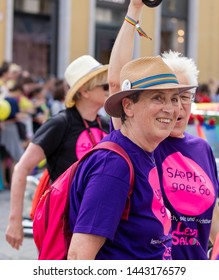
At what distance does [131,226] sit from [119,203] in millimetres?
121

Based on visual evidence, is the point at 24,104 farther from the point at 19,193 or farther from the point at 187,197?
the point at 187,197

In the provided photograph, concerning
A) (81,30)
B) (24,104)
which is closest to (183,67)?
(24,104)

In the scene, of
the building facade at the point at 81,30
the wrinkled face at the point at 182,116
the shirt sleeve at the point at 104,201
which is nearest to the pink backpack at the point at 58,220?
the shirt sleeve at the point at 104,201

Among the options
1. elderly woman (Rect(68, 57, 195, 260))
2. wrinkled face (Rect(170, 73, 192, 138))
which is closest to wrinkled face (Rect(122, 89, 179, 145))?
elderly woman (Rect(68, 57, 195, 260))

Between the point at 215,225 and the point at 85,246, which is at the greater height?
the point at 85,246

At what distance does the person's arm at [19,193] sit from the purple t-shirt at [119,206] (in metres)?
1.32

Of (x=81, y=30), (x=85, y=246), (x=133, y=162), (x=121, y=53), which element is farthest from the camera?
(x=81, y=30)

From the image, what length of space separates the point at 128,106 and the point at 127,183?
13.6 inches

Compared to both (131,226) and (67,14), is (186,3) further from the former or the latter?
(131,226)

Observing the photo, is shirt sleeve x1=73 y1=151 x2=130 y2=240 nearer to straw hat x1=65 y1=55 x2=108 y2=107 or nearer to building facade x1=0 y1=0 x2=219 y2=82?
straw hat x1=65 y1=55 x2=108 y2=107

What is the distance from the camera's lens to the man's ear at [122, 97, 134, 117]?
248 centimetres

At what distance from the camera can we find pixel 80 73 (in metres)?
4.14

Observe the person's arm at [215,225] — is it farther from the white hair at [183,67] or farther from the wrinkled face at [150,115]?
the wrinkled face at [150,115]

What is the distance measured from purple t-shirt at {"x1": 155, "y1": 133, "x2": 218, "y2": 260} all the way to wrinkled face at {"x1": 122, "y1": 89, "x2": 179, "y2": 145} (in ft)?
1.47
